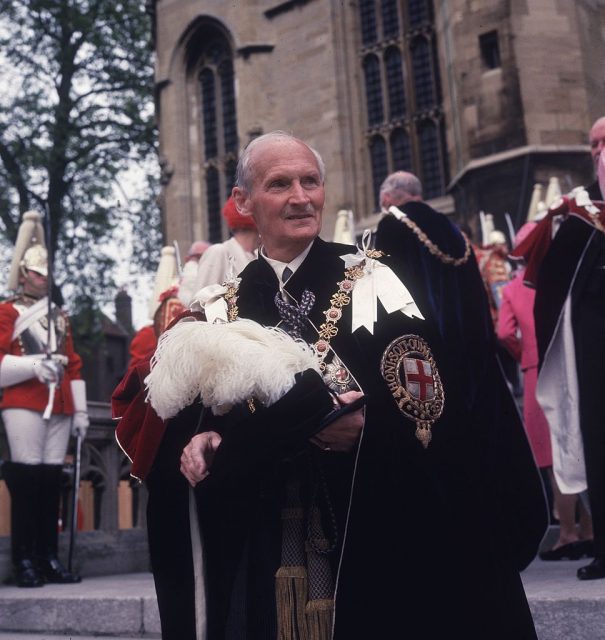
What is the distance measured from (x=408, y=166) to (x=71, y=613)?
1643 centimetres

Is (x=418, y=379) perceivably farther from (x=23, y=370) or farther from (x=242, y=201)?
(x=23, y=370)

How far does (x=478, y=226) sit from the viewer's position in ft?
54.1

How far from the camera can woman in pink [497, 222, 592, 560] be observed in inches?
237

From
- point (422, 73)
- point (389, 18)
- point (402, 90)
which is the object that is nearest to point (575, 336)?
point (422, 73)

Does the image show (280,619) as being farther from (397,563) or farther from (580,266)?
(580,266)

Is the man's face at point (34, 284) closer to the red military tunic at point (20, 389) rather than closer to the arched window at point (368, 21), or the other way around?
A: the red military tunic at point (20, 389)

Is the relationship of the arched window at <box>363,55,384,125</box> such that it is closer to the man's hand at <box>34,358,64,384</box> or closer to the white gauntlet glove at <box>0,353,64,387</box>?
the man's hand at <box>34,358,64,384</box>

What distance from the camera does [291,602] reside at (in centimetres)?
254

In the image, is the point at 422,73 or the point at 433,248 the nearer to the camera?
the point at 433,248

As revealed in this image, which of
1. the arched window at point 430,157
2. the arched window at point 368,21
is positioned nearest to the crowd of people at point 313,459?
the arched window at point 430,157

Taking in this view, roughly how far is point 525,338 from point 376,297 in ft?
14.3

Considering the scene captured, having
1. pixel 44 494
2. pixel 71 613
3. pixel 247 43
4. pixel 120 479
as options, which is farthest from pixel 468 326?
pixel 247 43

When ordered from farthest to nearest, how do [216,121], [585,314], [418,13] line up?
[216,121], [418,13], [585,314]

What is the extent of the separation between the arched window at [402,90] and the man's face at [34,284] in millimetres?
13749
